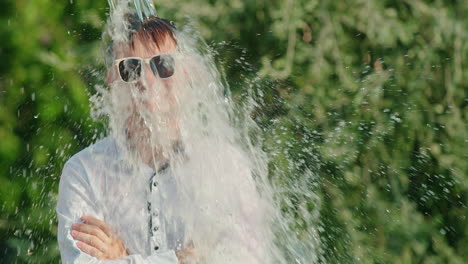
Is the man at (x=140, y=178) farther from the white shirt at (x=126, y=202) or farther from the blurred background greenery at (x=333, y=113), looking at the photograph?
the blurred background greenery at (x=333, y=113)

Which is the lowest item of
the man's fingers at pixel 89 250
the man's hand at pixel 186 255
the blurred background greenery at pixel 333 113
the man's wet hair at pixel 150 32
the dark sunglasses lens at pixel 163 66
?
the blurred background greenery at pixel 333 113

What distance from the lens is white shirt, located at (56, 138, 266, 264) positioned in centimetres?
193

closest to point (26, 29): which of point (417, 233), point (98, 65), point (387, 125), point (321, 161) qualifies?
point (98, 65)

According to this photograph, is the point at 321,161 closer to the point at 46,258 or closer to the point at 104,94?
the point at 104,94

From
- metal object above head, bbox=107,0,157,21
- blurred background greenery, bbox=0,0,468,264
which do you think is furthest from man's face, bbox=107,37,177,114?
blurred background greenery, bbox=0,0,468,264

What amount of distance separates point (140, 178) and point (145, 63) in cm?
34

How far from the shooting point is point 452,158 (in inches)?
146

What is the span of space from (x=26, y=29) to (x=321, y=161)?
1.75 meters

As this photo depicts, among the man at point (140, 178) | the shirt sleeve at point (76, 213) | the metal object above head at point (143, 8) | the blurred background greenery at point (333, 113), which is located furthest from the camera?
the blurred background greenery at point (333, 113)

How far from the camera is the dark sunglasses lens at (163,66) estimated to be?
6.38ft

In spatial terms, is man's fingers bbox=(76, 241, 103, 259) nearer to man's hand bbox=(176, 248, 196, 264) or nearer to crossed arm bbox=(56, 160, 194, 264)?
crossed arm bbox=(56, 160, 194, 264)

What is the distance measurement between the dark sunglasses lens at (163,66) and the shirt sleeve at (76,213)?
0.37 m

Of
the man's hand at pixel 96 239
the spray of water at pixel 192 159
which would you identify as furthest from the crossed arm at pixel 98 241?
the spray of water at pixel 192 159

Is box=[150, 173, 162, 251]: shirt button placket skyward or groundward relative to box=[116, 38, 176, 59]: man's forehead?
groundward
